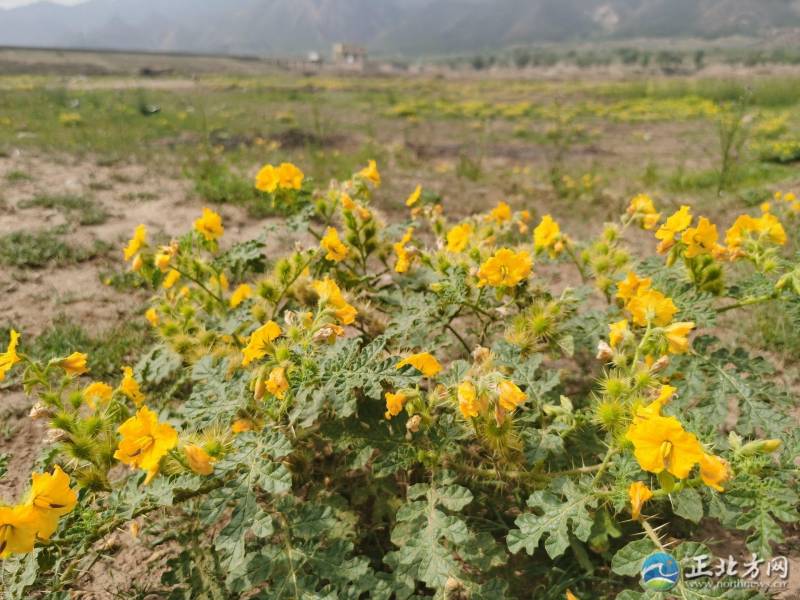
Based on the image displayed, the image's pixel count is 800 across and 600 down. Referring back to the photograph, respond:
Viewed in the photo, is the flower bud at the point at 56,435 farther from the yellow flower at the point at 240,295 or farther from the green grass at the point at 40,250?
the green grass at the point at 40,250

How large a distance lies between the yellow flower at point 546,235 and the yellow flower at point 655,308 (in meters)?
0.58

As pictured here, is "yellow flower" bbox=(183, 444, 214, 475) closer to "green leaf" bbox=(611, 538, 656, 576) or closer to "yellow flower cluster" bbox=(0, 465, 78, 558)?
"yellow flower cluster" bbox=(0, 465, 78, 558)

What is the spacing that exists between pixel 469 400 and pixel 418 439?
0.38 m

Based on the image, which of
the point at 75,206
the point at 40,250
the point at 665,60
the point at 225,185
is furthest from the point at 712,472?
the point at 665,60

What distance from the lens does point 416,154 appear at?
1005 centimetres

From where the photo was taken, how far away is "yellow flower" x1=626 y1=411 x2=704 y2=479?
1203 mm

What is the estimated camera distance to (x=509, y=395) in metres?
1.37

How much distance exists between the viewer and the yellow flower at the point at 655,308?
173 centimetres

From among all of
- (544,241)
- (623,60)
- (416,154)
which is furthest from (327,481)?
(623,60)

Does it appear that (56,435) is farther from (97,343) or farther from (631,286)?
(631,286)

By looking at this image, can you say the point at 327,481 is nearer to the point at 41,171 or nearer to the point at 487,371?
the point at 487,371

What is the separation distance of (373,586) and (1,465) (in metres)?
1.17

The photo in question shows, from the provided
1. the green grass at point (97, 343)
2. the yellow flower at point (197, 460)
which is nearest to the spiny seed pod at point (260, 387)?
the yellow flower at point (197, 460)

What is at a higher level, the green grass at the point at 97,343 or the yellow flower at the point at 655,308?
the yellow flower at the point at 655,308
